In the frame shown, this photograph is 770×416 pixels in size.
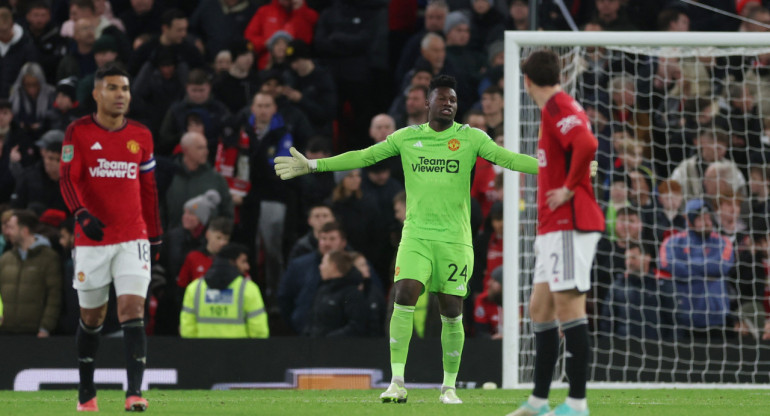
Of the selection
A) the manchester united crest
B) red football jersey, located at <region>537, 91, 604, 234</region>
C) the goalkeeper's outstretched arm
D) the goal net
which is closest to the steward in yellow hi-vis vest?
the goal net

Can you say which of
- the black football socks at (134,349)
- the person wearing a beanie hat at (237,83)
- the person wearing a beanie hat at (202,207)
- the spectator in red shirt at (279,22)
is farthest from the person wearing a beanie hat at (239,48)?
the black football socks at (134,349)

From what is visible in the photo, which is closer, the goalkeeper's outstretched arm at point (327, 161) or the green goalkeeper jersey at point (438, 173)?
the goalkeeper's outstretched arm at point (327, 161)

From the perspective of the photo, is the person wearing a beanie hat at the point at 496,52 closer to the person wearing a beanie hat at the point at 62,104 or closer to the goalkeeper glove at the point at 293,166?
the person wearing a beanie hat at the point at 62,104

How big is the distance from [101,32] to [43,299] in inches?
171

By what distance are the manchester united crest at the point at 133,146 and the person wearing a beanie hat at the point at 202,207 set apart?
4.95 meters

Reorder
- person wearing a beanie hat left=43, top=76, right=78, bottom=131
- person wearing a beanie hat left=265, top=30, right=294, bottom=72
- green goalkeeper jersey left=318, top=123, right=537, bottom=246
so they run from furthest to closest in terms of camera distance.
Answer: person wearing a beanie hat left=265, top=30, right=294, bottom=72, person wearing a beanie hat left=43, top=76, right=78, bottom=131, green goalkeeper jersey left=318, top=123, right=537, bottom=246

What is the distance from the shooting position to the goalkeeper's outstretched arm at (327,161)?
29.2ft

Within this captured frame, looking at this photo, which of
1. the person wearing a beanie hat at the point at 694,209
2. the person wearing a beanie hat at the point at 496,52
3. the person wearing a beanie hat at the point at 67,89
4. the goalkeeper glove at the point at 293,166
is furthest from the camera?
the person wearing a beanie hat at the point at 496,52

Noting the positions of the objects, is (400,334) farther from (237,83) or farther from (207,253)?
(237,83)

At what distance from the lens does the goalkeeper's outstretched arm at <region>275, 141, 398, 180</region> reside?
29.2 ft

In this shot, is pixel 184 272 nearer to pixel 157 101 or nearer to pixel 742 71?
pixel 157 101

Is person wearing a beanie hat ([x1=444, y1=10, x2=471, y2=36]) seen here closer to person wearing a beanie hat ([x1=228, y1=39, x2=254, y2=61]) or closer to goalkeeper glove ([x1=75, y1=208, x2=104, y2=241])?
person wearing a beanie hat ([x1=228, y1=39, x2=254, y2=61])

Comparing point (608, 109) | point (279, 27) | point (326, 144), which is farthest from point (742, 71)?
point (279, 27)

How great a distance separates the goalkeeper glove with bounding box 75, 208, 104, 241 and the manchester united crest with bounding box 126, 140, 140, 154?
1.85 ft
